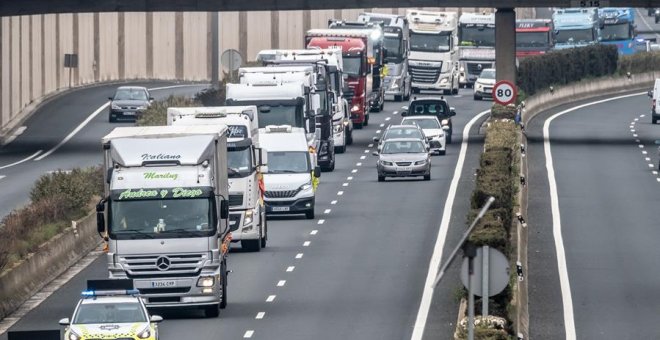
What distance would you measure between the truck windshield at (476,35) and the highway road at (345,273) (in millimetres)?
37417

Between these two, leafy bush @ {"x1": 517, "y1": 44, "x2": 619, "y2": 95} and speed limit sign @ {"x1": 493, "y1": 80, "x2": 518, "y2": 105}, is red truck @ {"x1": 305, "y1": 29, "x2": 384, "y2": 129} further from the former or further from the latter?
speed limit sign @ {"x1": 493, "y1": 80, "x2": 518, "y2": 105}

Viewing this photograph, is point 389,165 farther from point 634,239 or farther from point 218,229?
point 218,229

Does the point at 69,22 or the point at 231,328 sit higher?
the point at 69,22

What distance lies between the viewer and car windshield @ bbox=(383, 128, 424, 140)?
205ft

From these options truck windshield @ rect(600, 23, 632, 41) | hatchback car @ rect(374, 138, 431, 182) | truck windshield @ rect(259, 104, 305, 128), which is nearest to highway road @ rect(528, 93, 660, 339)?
hatchback car @ rect(374, 138, 431, 182)

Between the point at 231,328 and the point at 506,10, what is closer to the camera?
the point at 231,328

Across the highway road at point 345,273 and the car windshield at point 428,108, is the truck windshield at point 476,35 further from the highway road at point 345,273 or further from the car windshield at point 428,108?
the highway road at point 345,273

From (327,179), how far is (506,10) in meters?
17.8

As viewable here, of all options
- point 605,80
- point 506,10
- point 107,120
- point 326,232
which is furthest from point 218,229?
point 605,80

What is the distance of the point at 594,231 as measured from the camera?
48562 millimetres

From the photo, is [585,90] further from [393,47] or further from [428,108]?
[428,108]

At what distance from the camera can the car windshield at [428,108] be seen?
73812 mm

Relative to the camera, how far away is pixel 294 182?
4981 cm

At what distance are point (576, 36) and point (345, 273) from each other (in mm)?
71292
